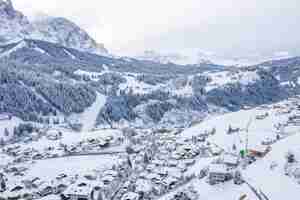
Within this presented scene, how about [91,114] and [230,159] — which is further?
[91,114]

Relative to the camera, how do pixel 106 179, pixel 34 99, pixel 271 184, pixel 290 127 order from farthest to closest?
pixel 34 99, pixel 290 127, pixel 106 179, pixel 271 184

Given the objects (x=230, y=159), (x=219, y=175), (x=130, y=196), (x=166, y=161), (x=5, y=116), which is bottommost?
Answer: (x=130, y=196)

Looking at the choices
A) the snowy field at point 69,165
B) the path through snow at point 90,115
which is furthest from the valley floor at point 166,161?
the path through snow at point 90,115

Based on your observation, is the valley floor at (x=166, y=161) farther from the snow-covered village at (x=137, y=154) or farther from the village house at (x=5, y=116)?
the village house at (x=5, y=116)

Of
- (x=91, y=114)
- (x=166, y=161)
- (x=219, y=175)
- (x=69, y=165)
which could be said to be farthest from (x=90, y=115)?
(x=219, y=175)

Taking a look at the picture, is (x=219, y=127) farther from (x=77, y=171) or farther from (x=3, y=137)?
(x=3, y=137)

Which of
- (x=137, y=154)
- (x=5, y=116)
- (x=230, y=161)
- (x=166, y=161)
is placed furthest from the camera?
(x=5, y=116)

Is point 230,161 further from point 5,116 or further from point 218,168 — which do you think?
point 5,116

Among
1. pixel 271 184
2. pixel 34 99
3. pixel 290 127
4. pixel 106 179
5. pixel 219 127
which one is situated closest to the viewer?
pixel 271 184

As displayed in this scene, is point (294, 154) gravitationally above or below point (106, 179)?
above

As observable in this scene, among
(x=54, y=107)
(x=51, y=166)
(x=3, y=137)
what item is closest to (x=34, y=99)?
(x=54, y=107)

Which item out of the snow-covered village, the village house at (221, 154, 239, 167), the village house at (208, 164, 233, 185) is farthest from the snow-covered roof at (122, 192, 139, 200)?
the village house at (221, 154, 239, 167)
